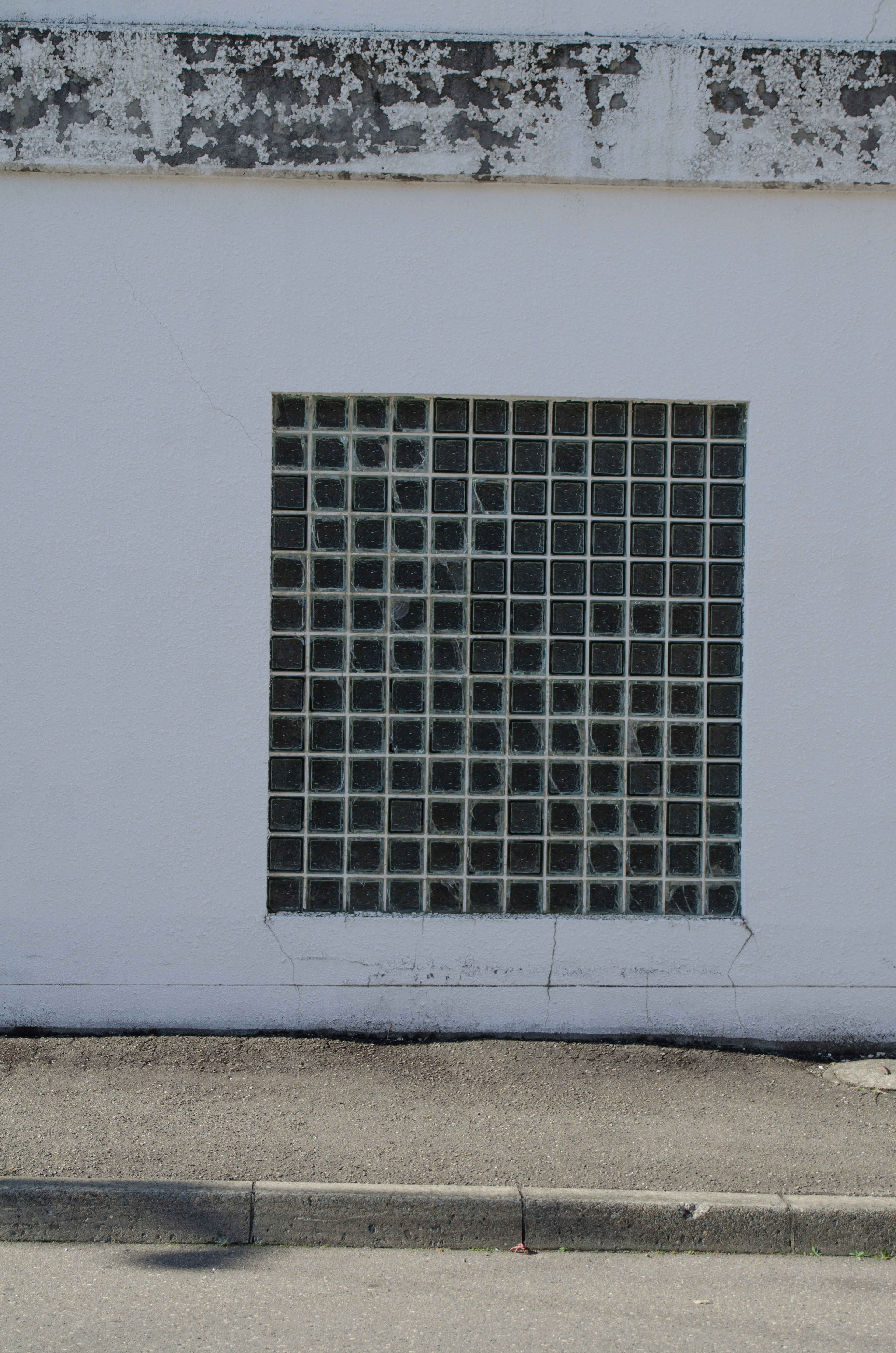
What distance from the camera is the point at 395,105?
510 centimetres

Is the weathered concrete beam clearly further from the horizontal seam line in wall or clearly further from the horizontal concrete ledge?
the horizontal concrete ledge

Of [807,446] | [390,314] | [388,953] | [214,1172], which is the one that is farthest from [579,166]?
[214,1172]

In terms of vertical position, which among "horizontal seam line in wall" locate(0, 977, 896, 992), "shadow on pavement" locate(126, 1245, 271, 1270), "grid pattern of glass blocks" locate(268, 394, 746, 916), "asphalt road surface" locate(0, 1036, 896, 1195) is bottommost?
"shadow on pavement" locate(126, 1245, 271, 1270)

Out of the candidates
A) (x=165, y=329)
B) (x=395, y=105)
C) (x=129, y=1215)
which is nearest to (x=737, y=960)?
(x=129, y=1215)

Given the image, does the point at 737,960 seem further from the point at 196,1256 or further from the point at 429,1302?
the point at 196,1256

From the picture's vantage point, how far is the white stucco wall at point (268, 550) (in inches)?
202

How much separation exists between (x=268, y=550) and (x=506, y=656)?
1189 millimetres

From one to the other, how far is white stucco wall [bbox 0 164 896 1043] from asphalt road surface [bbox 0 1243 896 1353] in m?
1.55

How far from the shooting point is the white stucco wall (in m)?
5.13

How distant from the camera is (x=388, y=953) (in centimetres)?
520

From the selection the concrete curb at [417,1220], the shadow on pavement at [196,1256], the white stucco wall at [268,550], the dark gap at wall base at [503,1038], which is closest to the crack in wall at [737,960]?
the white stucco wall at [268,550]

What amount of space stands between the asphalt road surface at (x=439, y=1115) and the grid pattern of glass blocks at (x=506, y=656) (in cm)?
69

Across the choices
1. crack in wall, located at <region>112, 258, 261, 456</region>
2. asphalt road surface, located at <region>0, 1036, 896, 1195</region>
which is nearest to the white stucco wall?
crack in wall, located at <region>112, 258, 261, 456</region>

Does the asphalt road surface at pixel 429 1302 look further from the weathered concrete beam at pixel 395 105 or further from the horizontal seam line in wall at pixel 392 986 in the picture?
the weathered concrete beam at pixel 395 105
